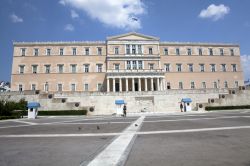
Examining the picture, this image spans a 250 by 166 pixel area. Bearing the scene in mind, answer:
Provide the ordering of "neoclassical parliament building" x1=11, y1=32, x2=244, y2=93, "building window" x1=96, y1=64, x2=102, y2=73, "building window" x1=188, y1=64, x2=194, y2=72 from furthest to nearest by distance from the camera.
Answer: "building window" x1=188, y1=64, x2=194, y2=72, "building window" x1=96, y1=64, x2=102, y2=73, "neoclassical parliament building" x1=11, y1=32, x2=244, y2=93

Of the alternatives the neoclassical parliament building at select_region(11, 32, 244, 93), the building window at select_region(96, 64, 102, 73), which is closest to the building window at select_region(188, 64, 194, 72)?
the neoclassical parliament building at select_region(11, 32, 244, 93)

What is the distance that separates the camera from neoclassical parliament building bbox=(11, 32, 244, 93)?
2158 inches

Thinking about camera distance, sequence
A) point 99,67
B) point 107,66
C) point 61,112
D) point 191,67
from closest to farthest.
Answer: point 61,112
point 107,66
point 99,67
point 191,67

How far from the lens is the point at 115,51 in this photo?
56375mm

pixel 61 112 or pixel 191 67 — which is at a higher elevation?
pixel 191 67

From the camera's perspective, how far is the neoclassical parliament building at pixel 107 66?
54.8m

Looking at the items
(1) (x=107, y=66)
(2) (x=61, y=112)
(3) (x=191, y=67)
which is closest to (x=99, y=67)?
(1) (x=107, y=66)

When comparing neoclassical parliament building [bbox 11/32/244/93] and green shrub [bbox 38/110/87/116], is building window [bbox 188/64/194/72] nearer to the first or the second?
neoclassical parliament building [bbox 11/32/244/93]

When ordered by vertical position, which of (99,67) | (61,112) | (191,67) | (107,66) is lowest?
(61,112)

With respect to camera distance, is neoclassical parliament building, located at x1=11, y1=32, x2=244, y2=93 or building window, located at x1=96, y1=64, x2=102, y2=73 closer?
neoclassical parliament building, located at x1=11, y1=32, x2=244, y2=93

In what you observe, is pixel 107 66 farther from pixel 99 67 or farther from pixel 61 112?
Answer: pixel 61 112

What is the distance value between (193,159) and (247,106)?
136 ft

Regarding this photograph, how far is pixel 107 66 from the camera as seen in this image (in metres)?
55.3

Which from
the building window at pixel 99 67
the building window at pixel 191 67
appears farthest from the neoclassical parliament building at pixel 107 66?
the building window at pixel 191 67
